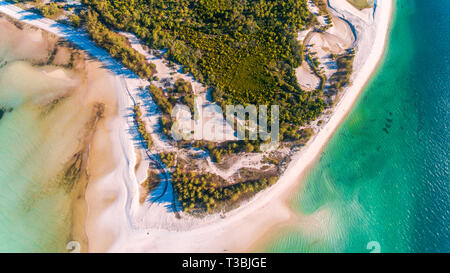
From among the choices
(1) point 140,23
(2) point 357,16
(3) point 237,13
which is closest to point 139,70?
(1) point 140,23

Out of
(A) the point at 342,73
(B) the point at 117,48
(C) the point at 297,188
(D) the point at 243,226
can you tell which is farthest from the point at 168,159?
(A) the point at 342,73

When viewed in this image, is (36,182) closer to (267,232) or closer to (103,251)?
(103,251)

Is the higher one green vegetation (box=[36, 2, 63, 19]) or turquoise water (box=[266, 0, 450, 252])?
green vegetation (box=[36, 2, 63, 19])

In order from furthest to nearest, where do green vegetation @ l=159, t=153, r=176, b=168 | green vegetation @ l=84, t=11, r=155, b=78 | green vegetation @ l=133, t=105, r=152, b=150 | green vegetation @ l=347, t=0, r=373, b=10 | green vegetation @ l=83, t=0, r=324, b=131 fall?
green vegetation @ l=347, t=0, r=373, b=10, green vegetation @ l=83, t=0, r=324, b=131, green vegetation @ l=84, t=11, r=155, b=78, green vegetation @ l=133, t=105, r=152, b=150, green vegetation @ l=159, t=153, r=176, b=168

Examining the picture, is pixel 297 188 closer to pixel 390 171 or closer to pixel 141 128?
pixel 390 171

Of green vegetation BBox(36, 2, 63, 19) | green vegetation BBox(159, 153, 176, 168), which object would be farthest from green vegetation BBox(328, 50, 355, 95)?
green vegetation BBox(36, 2, 63, 19)

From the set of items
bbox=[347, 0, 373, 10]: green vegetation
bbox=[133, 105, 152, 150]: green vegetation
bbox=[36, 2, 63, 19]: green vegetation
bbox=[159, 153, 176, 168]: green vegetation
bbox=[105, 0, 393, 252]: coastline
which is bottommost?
bbox=[105, 0, 393, 252]: coastline

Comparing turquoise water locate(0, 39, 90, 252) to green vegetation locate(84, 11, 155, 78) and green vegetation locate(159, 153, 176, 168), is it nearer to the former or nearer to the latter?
green vegetation locate(84, 11, 155, 78)
